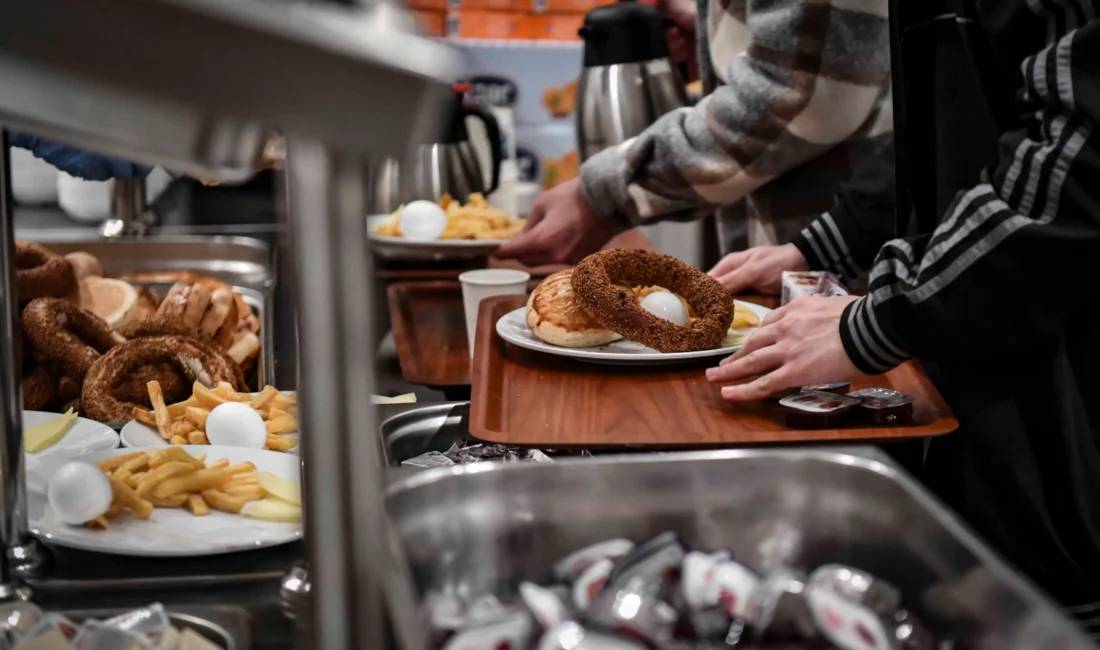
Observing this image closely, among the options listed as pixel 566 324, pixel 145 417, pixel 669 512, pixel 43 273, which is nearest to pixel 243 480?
pixel 145 417

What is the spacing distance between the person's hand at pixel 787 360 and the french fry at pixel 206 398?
47cm

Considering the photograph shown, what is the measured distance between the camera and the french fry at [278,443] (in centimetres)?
88

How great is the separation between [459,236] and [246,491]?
1.34m

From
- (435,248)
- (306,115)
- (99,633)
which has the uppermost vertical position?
(306,115)

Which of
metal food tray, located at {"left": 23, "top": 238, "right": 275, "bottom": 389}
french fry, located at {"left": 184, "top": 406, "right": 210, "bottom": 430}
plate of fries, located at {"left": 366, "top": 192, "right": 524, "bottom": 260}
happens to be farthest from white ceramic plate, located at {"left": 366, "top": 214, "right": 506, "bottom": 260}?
french fry, located at {"left": 184, "top": 406, "right": 210, "bottom": 430}

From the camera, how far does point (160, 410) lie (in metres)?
Answer: 0.94

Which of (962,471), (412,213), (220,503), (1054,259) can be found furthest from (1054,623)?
(412,213)

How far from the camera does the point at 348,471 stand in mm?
269

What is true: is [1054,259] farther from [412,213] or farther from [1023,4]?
[412,213]

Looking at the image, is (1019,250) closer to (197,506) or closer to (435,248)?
(197,506)

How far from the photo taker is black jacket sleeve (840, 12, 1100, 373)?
0.92 meters

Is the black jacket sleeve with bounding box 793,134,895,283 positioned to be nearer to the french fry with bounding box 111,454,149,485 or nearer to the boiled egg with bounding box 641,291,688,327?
the boiled egg with bounding box 641,291,688,327

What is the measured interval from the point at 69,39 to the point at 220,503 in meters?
0.56

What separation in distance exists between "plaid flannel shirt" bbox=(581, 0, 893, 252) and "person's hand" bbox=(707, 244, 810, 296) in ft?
0.33
